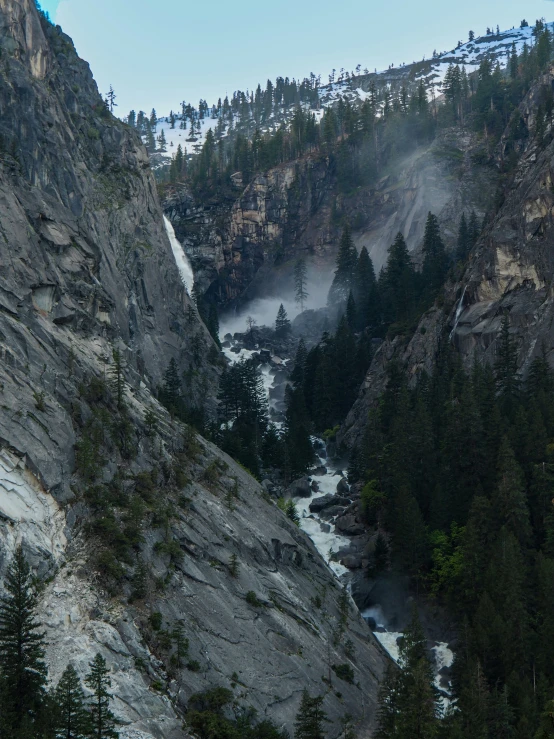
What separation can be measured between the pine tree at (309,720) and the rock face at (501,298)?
Result: 47133mm

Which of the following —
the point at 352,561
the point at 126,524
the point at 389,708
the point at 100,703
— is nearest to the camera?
the point at 100,703

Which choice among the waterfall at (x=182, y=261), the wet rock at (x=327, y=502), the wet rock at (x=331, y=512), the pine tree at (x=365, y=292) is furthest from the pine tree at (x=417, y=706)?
the waterfall at (x=182, y=261)

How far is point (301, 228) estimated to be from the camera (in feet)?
484

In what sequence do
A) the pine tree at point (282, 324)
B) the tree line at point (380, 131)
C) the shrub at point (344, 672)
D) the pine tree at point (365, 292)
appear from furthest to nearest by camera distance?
1. the tree line at point (380, 131)
2. the pine tree at point (282, 324)
3. the pine tree at point (365, 292)
4. the shrub at point (344, 672)

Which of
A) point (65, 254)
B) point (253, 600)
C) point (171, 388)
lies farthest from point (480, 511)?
point (171, 388)

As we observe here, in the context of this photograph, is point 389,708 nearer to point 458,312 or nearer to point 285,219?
point 458,312

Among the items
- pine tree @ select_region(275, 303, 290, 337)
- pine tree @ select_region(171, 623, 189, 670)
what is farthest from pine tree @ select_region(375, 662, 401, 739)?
pine tree @ select_region(275, 303, 290, 337)

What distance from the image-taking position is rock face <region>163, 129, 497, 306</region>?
137250mm

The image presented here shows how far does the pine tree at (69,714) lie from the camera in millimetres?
32281

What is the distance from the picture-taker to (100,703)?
34.2 m

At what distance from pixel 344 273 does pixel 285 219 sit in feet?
81.1

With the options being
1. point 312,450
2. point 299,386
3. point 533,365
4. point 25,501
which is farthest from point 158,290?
point 25,501

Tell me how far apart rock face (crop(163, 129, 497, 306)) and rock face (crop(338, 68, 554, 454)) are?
39.4 m

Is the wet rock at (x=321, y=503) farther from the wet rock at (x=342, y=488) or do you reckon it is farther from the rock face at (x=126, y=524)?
the rock face at (x=126, y=524)
